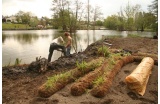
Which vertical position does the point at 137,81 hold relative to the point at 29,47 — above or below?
below

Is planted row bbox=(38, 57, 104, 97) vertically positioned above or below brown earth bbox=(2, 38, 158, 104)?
above

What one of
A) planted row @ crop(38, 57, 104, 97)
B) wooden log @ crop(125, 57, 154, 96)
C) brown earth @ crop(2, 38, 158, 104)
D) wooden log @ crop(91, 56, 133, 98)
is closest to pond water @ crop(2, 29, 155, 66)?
brown earth @ crop(2, 38, 158, 104)

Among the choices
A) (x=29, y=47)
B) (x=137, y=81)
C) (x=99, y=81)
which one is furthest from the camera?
(x=29, y=47)

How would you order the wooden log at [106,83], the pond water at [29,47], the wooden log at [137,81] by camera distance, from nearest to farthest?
the wooden log at [106,83]
the wooden log at [137,81]
the pond water at [29,47]

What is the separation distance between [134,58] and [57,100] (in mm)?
5058

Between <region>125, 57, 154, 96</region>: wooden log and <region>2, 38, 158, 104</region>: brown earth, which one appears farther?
<region>125, 57, 154, 96</region>: wooden log

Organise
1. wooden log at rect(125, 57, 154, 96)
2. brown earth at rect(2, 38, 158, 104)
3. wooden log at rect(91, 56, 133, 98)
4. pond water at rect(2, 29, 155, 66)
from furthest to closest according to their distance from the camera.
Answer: pond water at rect(2, 29, 155, 66)
wooden log at rect(125, 57, 154, 96)
wooden log at rect(91, 56, 133, 98)
brown earth at rect(2, 38, 158, 104)

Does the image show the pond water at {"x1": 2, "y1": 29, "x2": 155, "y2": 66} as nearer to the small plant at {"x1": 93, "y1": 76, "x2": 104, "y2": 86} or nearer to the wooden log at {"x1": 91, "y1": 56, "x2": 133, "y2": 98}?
the wooden log at {"x1": 91, "y1": 56, "x2": 133, "y2": 98}

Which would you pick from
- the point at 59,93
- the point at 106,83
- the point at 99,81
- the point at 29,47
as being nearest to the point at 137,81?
the point at 106,83

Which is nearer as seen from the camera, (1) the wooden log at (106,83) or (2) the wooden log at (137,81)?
(1) the wooden log at (106,83)

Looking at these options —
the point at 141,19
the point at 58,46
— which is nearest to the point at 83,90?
the point at 58,46

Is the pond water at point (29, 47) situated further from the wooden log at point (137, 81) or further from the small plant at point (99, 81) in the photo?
the wooden log at point (137, 81)

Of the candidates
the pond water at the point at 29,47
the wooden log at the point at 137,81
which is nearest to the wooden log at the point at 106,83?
the wooden log at the point at 137,81

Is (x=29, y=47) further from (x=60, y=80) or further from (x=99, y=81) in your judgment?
(x=99, y=81)
